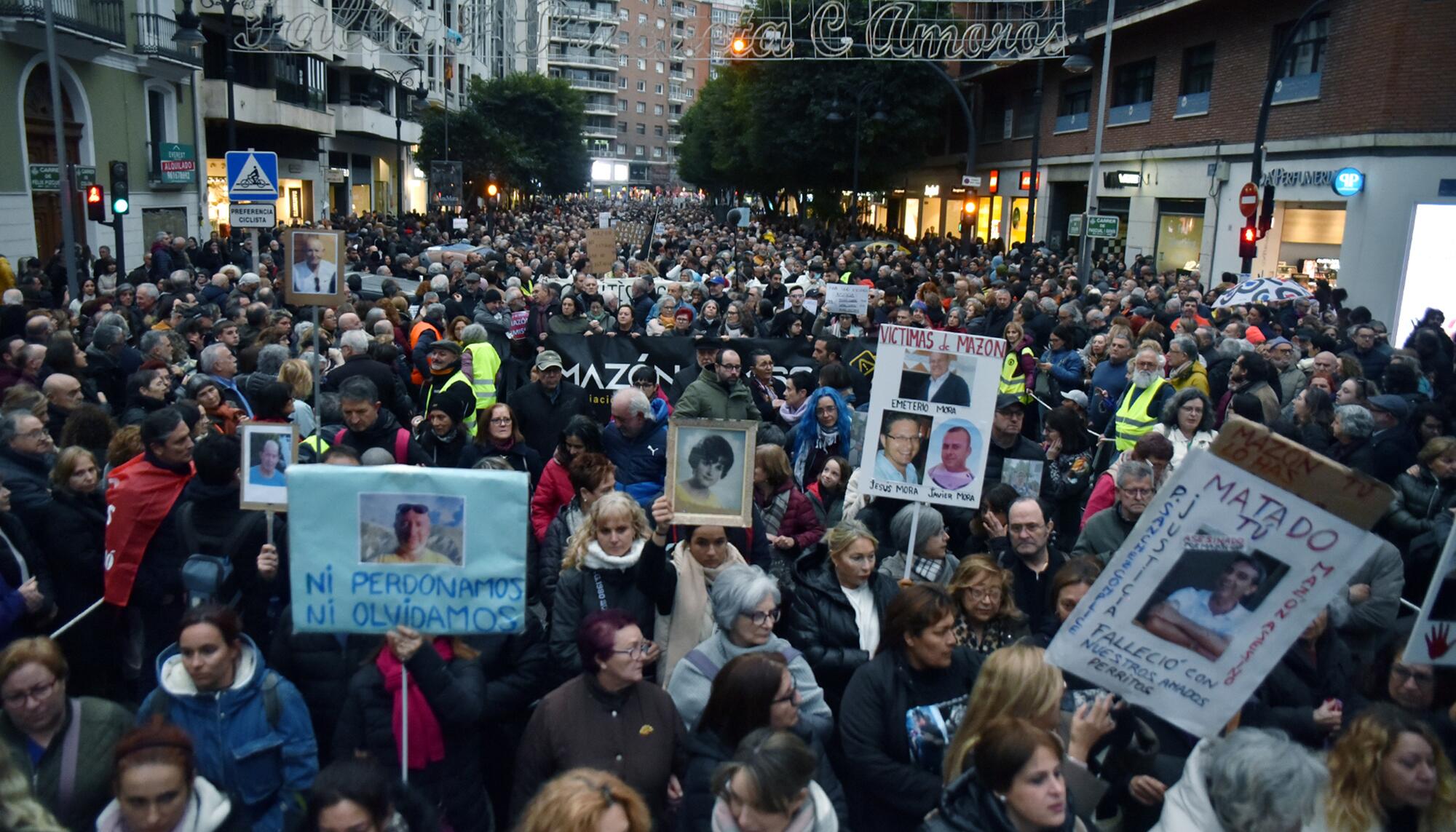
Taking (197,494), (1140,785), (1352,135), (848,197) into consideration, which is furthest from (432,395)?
(848,197)

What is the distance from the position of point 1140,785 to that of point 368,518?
2708mm

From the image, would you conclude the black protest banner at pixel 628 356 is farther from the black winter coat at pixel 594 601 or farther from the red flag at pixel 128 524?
the black winter coat at pixel 594 601

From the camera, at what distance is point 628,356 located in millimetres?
10516

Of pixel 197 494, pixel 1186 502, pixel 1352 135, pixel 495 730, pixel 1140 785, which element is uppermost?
pixel 1352 135

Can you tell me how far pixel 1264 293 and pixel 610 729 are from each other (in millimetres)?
11856

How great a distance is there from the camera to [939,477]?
5.64 metres

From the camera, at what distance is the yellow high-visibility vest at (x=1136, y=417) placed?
26.6 ft

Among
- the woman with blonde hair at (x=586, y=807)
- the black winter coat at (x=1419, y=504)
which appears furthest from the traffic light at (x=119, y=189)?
the black winter coat at (x=1419, y=504)

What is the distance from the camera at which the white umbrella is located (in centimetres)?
1329

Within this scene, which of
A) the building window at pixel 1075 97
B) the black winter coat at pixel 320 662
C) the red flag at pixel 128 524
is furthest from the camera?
the building window at pixel 1075 97

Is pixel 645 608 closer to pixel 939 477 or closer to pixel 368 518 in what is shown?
pixel 368 518

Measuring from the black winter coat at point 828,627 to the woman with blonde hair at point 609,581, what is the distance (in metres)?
0.55

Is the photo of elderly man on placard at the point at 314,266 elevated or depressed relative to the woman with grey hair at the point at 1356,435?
elevated

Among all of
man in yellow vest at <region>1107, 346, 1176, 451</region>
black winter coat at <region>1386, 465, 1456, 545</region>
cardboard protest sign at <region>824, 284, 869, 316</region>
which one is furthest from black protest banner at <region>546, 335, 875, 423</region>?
black winter coat at <region>1386, 465, 1456, 545</region>
